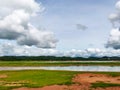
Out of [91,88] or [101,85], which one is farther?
[101,85]

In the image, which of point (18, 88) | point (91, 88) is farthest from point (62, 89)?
point (18, 88)

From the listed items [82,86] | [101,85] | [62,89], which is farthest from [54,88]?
[101,85]

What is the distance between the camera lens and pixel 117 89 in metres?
33.1

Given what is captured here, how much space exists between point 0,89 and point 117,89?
13627 mm

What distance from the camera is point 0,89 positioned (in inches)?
1351

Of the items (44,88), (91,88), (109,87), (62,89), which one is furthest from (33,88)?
(109,87)

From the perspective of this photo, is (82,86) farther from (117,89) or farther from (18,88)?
(18,88)

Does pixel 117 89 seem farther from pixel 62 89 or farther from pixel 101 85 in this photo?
pixel 62 89

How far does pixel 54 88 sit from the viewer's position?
3400 cm

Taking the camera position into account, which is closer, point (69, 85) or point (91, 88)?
point (91, 88)

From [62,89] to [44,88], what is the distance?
2.46m

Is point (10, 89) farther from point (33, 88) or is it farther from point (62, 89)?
point (62, 89)

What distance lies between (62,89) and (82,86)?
107 inches

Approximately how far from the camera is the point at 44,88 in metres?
34.4
